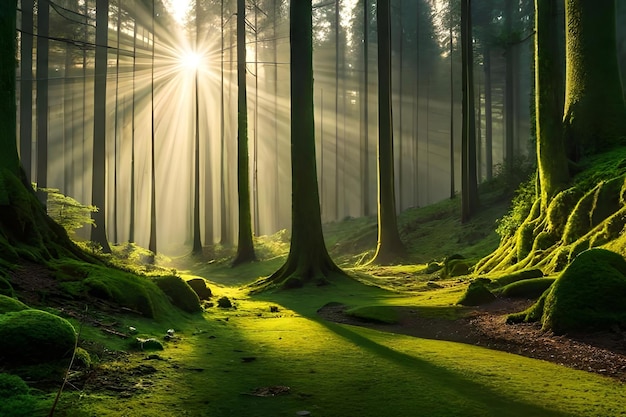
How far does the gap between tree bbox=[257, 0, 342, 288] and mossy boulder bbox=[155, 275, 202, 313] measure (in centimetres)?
574

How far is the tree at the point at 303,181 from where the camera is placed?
1494 centimetres

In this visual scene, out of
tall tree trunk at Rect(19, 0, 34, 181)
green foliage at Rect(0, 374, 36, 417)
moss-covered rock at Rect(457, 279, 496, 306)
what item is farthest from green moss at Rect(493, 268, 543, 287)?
tall tree trunk at Rect(19, 0, 34, 181)

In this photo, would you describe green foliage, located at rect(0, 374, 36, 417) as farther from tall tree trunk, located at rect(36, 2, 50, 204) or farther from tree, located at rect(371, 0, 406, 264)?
tall tree trunk, located at rect(36, 2, 50, 204)

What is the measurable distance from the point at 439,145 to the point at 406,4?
1980 cm

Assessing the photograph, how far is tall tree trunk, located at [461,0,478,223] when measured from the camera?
77.0 ft

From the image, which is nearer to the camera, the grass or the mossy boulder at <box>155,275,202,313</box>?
the grass

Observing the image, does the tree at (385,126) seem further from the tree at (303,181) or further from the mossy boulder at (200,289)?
the mossy boulder at (200,289)

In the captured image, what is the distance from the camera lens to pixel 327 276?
48.5 ft

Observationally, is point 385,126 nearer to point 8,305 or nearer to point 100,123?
point 100,123

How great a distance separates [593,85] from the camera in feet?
42.1

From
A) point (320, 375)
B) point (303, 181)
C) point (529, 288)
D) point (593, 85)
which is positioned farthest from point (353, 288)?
point (320, 375)

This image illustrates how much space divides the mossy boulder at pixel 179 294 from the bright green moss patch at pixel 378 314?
3075 mm

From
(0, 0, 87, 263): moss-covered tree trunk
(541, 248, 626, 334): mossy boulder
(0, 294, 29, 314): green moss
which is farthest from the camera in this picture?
(0, 0, 87, 263): moss-covered tree trunk

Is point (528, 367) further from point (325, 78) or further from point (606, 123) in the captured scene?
point (325, 78)
